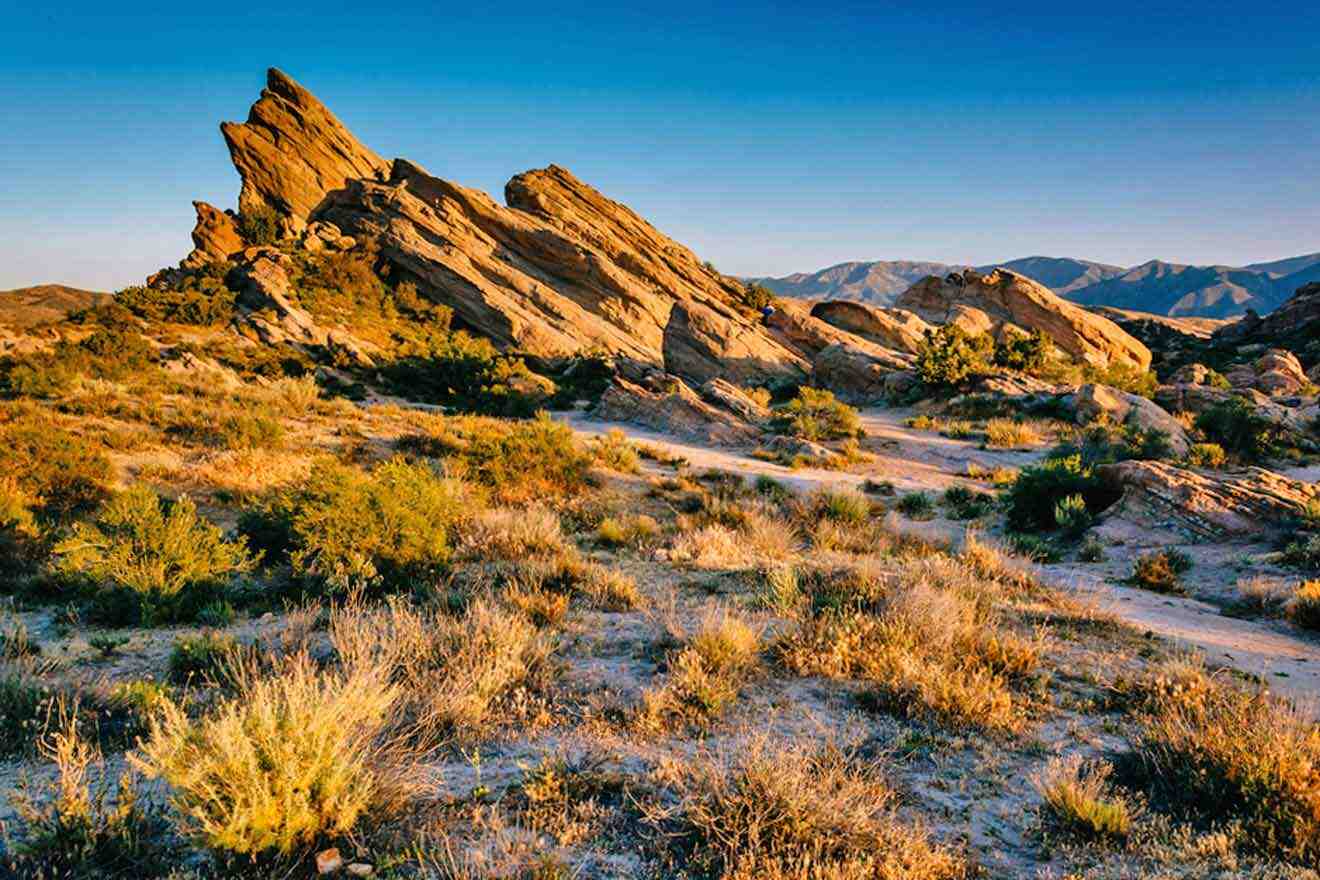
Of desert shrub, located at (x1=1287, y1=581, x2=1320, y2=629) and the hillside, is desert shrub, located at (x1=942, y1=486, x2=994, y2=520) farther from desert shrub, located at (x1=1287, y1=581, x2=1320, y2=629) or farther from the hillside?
the hillside

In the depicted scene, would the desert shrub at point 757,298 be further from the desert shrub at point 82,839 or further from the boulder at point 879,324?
the desert shrub at point 82,839

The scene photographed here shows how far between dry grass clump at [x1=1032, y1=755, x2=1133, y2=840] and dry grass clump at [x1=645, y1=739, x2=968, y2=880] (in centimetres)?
77

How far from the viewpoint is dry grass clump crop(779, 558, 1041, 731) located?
460cm

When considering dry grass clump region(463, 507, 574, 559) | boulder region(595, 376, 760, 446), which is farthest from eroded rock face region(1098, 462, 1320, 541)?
boulder region(595, 376, 760, 446)

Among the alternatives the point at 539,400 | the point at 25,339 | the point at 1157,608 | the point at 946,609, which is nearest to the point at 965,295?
the point at 539,400

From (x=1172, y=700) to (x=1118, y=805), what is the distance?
1.95 metres

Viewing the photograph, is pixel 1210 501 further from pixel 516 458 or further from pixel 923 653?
pixel 516 458

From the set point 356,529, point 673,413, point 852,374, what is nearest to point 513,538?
point 356,529

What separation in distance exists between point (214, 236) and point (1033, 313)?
51.5m

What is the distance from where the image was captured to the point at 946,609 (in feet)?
19.3

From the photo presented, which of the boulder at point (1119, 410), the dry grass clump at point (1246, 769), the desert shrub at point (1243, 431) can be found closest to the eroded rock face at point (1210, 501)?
the desert shrub at point (1243, 431)

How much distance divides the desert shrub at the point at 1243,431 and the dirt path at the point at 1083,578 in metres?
5.26

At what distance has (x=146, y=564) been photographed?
266 inches

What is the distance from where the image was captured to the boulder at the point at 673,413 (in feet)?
70.4
